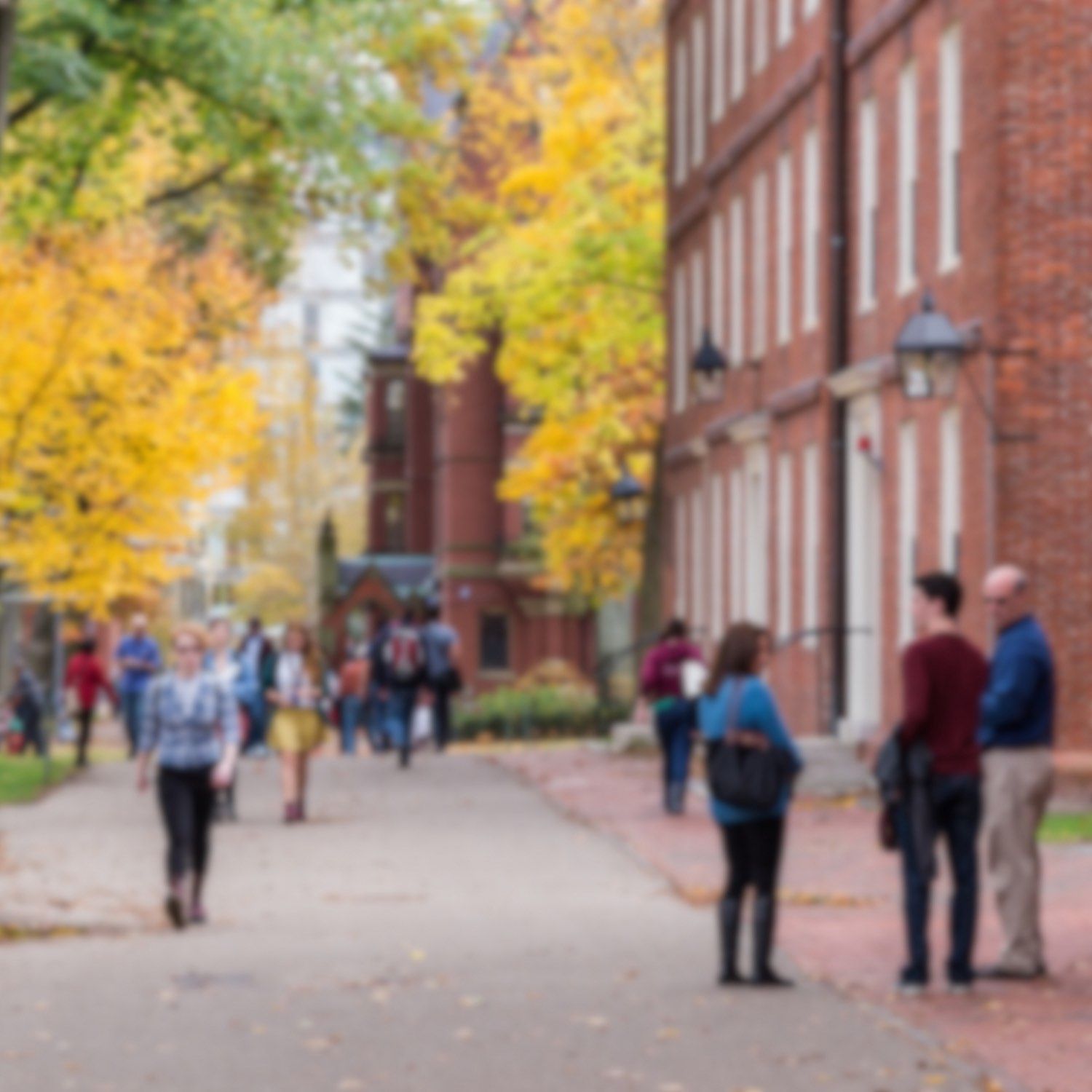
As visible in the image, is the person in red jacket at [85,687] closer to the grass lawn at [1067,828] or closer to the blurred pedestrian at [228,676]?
the blurred pedestrian at [228,676]

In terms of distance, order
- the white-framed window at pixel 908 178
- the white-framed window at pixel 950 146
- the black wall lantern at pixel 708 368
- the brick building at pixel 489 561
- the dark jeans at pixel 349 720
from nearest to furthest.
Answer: the white-framed window at pixel 950 146 < the white-framed window at pixel 908 178 < the black wall lantern at pixel 708 368 < the dark jeans at pixel 349 720 < the brick building at pixel 489 561

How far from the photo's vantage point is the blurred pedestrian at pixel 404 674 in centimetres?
3178

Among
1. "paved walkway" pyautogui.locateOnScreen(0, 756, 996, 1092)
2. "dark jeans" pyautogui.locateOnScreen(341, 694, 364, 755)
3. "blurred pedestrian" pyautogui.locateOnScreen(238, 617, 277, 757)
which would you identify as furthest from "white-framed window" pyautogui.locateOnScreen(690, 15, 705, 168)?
"paved walkway" pyautogui.locateOnScreen(0, 756, 996, 1092)

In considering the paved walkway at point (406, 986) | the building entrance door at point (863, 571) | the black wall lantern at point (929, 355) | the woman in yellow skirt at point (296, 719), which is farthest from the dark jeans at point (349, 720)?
the black wall lantern at point (929, 355)

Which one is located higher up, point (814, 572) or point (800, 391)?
point (800, 391)

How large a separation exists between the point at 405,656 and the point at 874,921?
1701 centimetres

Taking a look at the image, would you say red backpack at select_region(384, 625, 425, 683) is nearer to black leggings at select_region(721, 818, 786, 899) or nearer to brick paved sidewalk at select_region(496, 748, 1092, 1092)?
brick paved sidewalk at select_region(496, 748, 1092, 1092)

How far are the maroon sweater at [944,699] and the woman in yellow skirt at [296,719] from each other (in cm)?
1160

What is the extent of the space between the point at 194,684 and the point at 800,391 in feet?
49.7

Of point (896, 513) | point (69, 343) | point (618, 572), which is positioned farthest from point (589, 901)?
point (618, 572)

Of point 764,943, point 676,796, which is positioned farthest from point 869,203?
point 764,943

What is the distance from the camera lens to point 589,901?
1703 cm

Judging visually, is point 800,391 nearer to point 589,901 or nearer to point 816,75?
point 816,75

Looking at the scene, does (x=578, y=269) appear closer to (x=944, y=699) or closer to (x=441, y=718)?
(x=441, y=718)
